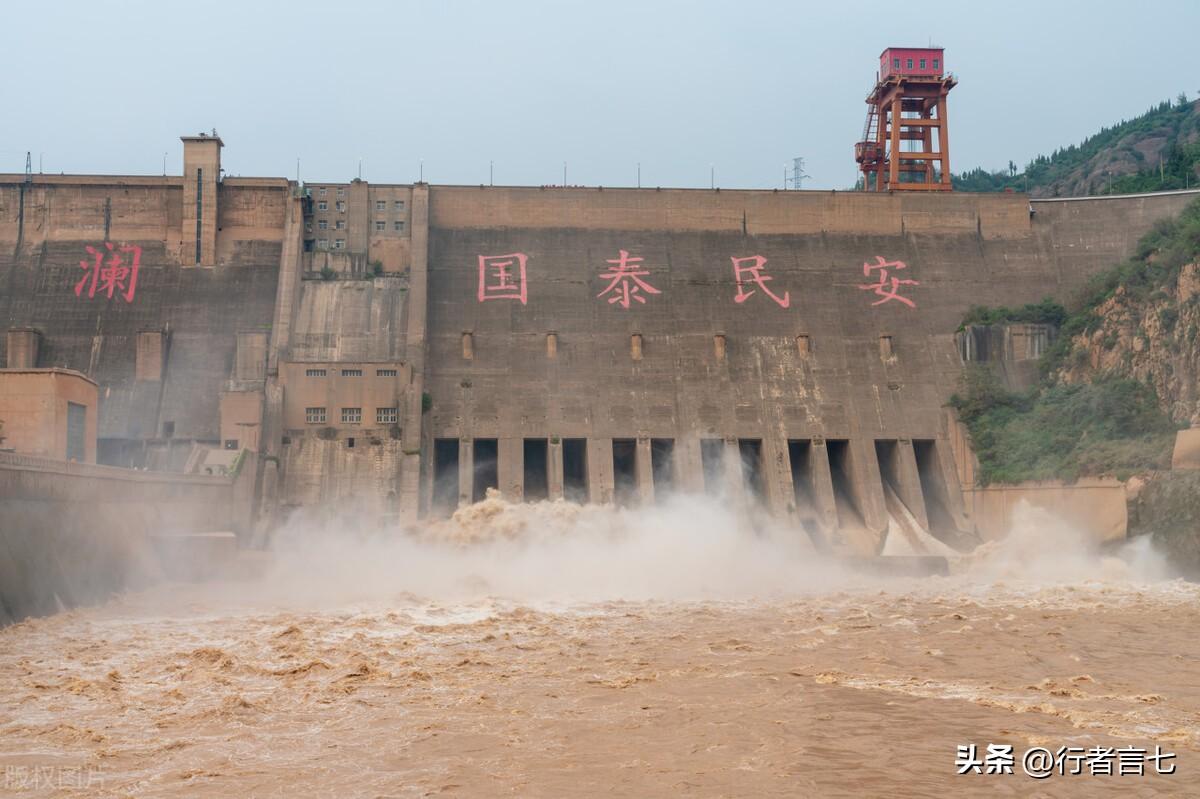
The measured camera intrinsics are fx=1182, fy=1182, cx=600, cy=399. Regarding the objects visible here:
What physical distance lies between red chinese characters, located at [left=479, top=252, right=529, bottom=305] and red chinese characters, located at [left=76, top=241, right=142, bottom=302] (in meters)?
11.4

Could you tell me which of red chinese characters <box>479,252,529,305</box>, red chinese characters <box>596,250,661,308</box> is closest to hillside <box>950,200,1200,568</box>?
red chinese characters <box>596,250,661,308</box>

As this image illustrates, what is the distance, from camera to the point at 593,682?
49.9 ft

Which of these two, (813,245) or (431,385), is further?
(813,245)

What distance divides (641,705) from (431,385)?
24.1 meters

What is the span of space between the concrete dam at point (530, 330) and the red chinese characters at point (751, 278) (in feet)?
0.33

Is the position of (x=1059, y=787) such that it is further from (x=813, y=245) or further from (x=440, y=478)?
(x=813, y=245)

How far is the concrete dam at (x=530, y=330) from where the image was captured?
114ft

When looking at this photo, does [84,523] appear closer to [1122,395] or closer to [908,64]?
[1122,395]

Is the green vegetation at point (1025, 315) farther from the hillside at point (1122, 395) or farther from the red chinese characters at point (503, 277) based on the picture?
the red chinese characters at point (503, 277)

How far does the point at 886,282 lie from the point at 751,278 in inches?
186

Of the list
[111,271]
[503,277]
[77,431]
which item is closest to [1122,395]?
[503,277]

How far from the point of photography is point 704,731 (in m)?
12.0

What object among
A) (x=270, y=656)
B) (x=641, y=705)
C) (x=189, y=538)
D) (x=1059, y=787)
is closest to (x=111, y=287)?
(x=189, y=538)

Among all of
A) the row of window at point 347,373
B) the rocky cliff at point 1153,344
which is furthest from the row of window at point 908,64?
the row of window at point 347,373
